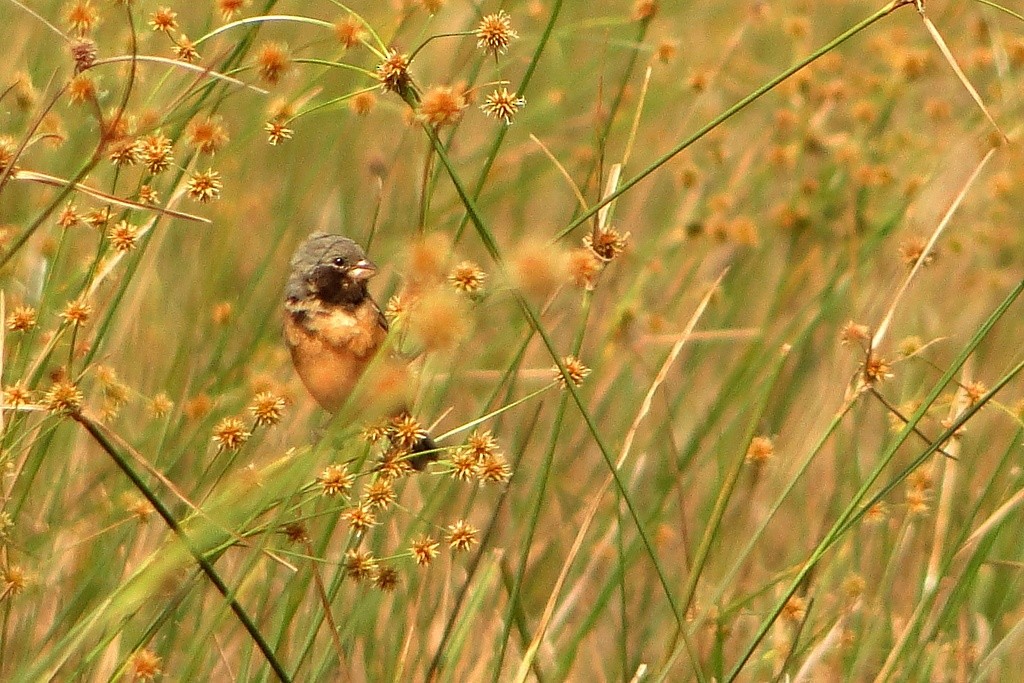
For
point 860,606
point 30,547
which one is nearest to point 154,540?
point 30,547

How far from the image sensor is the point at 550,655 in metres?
3.22

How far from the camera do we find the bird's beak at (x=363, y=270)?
2.81m

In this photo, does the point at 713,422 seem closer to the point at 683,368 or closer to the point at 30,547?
the point at 683,368

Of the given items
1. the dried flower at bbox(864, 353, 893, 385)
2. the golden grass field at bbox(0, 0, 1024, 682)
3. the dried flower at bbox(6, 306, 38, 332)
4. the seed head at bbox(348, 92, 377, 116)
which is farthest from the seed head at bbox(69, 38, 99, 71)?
the dried flower at bbox(864, 353, 893, 385)

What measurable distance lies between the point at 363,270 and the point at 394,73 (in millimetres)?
865

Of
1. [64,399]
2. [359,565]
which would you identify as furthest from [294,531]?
[64,399]

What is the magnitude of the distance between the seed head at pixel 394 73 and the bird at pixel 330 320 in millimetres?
866

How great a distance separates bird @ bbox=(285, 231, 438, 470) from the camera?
2.94 m

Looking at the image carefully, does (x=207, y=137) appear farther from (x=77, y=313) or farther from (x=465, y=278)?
(x=465, y=278)

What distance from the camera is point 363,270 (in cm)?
282

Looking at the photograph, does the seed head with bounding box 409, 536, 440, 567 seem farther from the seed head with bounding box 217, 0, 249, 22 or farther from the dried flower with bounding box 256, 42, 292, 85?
the seed head with bounding box 217, 0, 249, 22

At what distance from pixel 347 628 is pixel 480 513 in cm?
150

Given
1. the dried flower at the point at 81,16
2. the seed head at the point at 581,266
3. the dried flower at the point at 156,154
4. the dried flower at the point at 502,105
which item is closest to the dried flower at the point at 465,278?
the seed head at the point at 581,266

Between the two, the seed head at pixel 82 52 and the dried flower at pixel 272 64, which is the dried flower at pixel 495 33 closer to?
the dried flower at pixel 272 64
